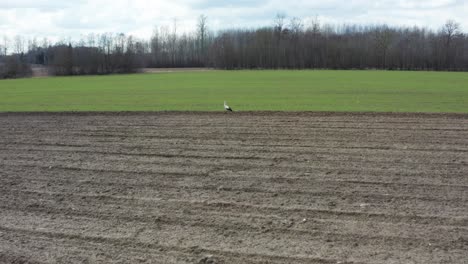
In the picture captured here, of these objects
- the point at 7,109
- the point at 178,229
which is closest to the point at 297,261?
the point at 178,229

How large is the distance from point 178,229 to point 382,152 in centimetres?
745

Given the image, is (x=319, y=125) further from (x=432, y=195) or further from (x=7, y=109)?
(x=7, y=109)

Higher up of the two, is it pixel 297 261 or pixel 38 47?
pixel 38 47

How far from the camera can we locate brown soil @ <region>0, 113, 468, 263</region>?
6758mm

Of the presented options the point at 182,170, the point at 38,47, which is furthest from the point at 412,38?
the point at 182,170

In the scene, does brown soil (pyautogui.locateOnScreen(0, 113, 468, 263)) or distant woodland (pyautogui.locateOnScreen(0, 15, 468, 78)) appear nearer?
brown soil (pyautogui.locateOnScreen(0, 113, 468, 263))

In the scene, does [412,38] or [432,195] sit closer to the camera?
[432,195]

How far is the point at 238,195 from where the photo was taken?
30.5 feet

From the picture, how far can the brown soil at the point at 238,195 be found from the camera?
6.76 m

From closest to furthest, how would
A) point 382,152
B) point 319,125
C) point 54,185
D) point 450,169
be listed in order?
point 54,185
point 450,169
point 382,152
point 319,125

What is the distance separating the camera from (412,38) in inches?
4774

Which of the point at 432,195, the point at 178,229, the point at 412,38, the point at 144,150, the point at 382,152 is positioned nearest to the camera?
the point at 178,229

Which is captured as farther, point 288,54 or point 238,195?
point 288,54

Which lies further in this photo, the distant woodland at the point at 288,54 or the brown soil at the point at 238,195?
the distant woodland at the point at 288,54
